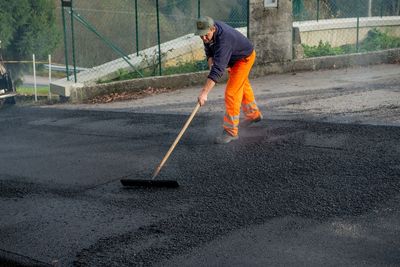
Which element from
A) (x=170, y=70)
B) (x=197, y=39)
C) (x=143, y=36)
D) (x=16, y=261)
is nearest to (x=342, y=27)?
(x=197, y=39)

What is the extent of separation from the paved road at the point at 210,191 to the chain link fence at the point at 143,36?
147 inches

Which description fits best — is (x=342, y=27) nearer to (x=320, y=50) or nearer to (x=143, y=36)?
(x=320, y=50)

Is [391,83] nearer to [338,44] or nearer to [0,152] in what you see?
[338,44]

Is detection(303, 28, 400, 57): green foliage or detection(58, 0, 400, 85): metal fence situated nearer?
detection(58, 0, 400, 85): metal fence

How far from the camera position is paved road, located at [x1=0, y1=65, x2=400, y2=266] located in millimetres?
4316

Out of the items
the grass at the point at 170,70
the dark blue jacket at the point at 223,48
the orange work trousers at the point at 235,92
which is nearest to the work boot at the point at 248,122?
the orange work trousers at the point at 235,92

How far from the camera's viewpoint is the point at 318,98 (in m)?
10.6

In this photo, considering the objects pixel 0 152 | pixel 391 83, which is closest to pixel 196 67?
pixel 391 83

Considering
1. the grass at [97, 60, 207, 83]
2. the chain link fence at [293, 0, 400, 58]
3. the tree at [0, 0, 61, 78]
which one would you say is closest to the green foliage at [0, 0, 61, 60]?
the tree at [0, 0, 61, 78]

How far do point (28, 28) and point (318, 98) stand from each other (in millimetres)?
26004

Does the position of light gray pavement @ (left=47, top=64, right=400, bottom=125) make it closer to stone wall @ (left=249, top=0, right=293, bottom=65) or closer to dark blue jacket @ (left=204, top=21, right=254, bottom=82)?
stone wall @ (left=249, top=0, right=293, bottom=65)

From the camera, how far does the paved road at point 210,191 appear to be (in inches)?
170

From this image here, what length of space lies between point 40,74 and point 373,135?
153ft

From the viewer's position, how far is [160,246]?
441cm
